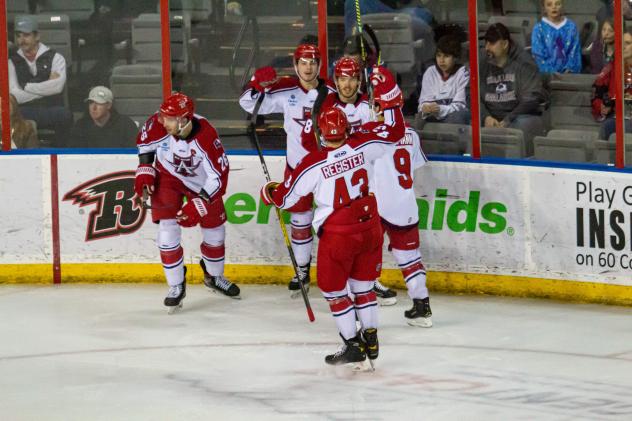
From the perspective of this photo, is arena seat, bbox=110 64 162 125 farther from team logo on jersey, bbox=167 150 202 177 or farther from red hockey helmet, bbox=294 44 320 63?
red hockey helmet, bbox=294 44 320 63

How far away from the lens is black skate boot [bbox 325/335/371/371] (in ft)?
20.2

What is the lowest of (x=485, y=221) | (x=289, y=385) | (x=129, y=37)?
(x=289, y=385)

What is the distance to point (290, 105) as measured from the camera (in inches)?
303

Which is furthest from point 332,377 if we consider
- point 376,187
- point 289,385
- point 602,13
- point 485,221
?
point 602,13

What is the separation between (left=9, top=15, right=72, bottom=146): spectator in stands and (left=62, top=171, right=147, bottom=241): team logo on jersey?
1.13 feet

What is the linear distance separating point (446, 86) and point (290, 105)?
36.7 inches

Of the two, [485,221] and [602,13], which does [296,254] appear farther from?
[602,13]

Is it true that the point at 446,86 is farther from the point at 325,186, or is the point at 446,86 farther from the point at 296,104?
the point at 325,186

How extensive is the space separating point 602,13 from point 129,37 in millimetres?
2868

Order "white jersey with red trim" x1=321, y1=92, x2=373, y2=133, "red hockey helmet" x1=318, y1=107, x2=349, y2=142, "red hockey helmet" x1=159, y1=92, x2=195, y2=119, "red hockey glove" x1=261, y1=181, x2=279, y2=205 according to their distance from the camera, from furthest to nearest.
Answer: "white jersey with red trim" x1=321, y1=92, x2=373, y2=133
"red hockey helmet" x1=159, y1=92, x2=195, y2=119
"red hockey glove" x1=261, y1=181, x2=279, y2=205
"red hockey helmet" x1=318, y1=107, x2=349, y2=142

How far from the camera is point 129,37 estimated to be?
322 inches

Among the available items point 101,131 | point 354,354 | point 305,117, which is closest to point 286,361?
point 354,354

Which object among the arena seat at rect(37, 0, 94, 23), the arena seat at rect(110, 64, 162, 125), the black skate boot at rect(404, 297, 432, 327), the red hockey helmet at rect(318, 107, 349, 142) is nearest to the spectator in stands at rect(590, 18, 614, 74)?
the black skate boot at rect(404, 297, 432, 327)

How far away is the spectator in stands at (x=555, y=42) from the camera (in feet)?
24.1
